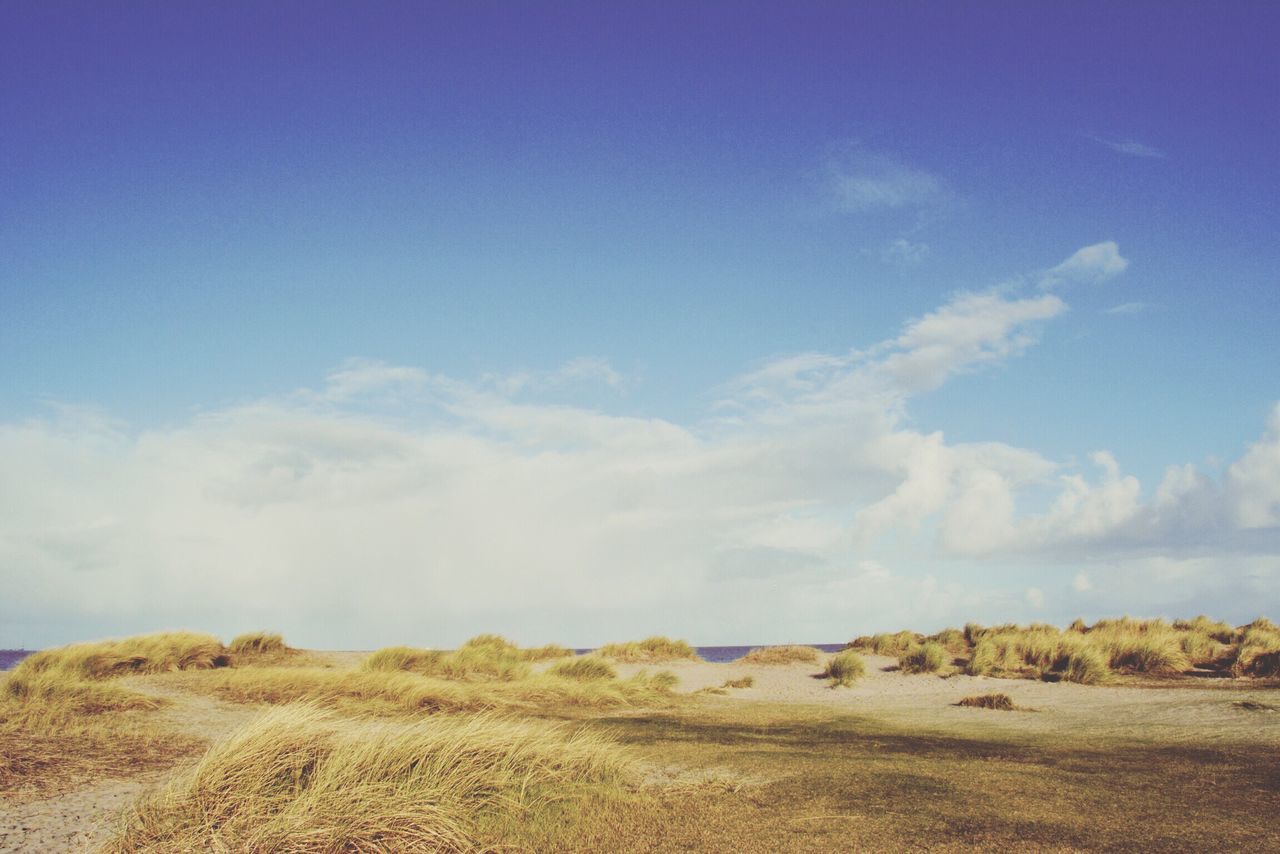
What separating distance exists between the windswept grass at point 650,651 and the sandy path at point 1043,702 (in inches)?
112

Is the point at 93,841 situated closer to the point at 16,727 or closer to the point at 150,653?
the point at 16,727

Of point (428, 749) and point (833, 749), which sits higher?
point (428, 749)

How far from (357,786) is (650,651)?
21055 mm

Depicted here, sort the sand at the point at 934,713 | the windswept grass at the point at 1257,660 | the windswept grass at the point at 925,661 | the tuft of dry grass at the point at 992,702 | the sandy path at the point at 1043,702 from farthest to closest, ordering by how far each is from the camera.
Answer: the windswept grass at the point at 925,661, the windswept grass at the point at 1257,660, the tuft of dry grass at the point at 992,702, the sandy path at the point at 1043,702, the sand at the point at 934,713

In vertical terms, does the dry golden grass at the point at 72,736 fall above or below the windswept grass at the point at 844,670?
above

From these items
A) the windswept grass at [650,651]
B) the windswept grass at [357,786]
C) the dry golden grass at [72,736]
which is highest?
the windswept grass at [357,786]

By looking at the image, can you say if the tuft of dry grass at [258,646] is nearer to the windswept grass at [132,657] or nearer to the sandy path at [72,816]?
the windswept grass at [132,657]

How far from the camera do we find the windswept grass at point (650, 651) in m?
24.5

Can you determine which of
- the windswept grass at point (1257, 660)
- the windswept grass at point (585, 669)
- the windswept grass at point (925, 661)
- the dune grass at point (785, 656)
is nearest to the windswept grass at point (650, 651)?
the dune grass at point (785, 656)

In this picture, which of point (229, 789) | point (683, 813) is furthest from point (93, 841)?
point (683, 813)

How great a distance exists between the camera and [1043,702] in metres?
14.1

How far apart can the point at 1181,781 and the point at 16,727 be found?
1091 centimetres

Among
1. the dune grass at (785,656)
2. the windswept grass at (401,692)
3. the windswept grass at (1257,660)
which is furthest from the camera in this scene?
the dune grass at (785,656)

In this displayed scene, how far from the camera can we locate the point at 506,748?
628 cm
